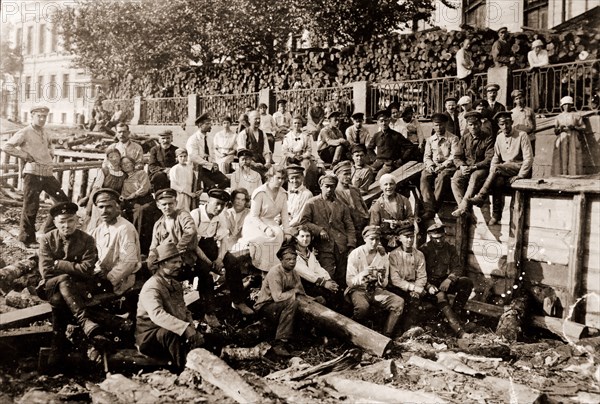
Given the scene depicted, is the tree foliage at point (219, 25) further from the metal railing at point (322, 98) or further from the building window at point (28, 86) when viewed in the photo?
the building window at point (28, 86)

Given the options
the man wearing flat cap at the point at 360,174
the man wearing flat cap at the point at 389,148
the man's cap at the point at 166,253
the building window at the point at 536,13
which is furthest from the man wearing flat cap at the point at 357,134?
the building window at the point at 536,13

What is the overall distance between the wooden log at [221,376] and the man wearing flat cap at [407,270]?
3160 millimetres

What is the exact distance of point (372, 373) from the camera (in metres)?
6.50

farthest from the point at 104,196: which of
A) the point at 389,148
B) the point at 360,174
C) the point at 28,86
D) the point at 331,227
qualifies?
the point at 28,86

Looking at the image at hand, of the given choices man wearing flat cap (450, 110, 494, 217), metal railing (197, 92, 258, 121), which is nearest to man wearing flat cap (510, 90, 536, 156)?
man wearing flat cap (450, 110, 494, 217)

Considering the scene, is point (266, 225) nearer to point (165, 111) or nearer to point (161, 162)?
point (161, 162)

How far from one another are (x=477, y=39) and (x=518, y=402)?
11.0 meters

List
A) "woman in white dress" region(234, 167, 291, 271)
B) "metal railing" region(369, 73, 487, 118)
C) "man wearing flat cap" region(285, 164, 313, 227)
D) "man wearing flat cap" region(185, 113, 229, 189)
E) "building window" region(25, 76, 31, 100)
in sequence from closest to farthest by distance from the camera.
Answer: "woman in white dress" region(234, 167, 291, 271) < "man wearing flat cap" region(285, 164, 313, 227) < "man wearing flat cap" region(185, 113, 229, 189) < "metal railing" region(369, 73, 487, 118) < "building window" region(25, 76, 31, 100)

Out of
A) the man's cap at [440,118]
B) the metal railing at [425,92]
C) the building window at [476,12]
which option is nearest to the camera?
the man's cap at [440,118]

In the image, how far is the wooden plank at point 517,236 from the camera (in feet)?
28.7

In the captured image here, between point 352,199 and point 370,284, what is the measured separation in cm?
164

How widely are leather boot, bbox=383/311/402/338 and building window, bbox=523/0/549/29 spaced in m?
14.7

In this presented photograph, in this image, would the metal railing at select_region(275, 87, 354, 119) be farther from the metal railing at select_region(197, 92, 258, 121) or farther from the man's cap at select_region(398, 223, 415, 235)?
the man's cap at select_region(398, 223, 415, 235)

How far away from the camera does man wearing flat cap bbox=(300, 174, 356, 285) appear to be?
8672 mm
